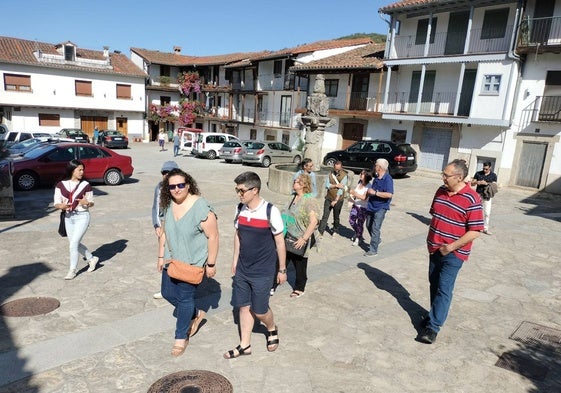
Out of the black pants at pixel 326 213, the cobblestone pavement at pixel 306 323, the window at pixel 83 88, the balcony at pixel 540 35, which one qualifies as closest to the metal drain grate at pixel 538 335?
the cobblestone pavement at pixel 306 323

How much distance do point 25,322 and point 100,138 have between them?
30706mm

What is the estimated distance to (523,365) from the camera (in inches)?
161

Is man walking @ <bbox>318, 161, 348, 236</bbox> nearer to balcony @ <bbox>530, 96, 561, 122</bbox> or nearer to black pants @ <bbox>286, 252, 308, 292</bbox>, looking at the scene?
black pants @ <bbox>286, 252, 308, 292</bbox>

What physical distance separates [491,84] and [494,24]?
3.22m

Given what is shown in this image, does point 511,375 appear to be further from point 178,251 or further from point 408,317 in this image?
point 178,251

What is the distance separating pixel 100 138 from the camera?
32156 millimetres

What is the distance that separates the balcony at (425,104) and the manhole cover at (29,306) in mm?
21196

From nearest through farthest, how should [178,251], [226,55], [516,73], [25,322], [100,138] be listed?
1. [178,251]
2. [25,322]
3. [516,73]
4. [100,138]
5. [226,55]

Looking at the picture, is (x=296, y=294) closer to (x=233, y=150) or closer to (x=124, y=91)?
(x=233, y=150)

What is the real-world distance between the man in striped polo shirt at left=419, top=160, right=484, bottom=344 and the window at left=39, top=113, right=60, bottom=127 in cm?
3900

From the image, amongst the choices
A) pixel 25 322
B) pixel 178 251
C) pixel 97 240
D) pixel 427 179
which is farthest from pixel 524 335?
pixel 427 179

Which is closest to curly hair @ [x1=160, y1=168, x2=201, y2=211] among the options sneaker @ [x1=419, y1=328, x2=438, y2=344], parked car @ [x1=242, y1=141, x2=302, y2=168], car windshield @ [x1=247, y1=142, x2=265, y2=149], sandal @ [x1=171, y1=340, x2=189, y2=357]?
sandal @ [x1=171, y1=340, x2=189, y2=357]

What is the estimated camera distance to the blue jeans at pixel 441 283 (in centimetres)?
422

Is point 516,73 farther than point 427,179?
No
